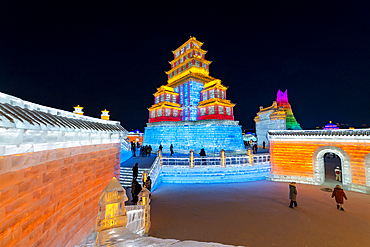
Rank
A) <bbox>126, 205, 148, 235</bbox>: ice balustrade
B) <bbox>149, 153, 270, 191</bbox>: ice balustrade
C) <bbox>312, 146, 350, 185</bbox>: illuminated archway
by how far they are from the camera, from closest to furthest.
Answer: <bbox>126, 205, 148, 235</bbox>: ice balustrade < <bbox>312, 146, 350, 185</bbox>: illuminated archway < <bbox>149, 153, 270, 191</bbox>: ice balustrade

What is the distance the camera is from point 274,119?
2559 centimetres

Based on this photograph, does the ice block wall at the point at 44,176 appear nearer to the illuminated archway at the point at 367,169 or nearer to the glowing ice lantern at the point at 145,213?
the glowing ice lantern at the point at 145,213

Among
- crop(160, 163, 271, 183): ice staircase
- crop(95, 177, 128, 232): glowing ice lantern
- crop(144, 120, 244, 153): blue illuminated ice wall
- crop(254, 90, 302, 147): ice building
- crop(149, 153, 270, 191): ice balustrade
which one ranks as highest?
crop(254, 90, 302, 147): ice building

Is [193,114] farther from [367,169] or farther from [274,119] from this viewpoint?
[367,169]

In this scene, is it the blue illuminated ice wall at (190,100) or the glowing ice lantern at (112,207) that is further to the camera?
the blue illuminated ice wall at (190,100)

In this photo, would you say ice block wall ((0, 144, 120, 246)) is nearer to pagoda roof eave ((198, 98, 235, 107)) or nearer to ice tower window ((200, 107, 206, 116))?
pagoda roof eave ((198, 98, 235, 107))

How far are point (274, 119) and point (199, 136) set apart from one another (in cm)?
1390

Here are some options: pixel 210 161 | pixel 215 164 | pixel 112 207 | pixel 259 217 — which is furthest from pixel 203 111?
pixel 112 207

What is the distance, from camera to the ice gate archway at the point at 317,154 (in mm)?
10750

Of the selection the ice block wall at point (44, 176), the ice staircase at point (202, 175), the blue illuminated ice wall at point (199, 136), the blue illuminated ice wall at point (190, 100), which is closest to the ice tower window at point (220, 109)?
the blue illuminated ice wall at point (199, 136)

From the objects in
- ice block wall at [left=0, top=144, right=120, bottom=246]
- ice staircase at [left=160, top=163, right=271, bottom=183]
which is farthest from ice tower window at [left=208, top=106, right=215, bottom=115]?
ice block wall at [left=0, top=144, right=120, bottom=246]

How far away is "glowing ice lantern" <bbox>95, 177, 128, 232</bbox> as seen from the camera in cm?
254

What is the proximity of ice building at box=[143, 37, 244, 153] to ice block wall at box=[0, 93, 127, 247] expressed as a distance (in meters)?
15.6

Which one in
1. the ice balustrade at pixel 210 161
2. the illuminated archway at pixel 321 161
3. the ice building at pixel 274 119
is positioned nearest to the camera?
the illuminated archway at pixel 321 161
